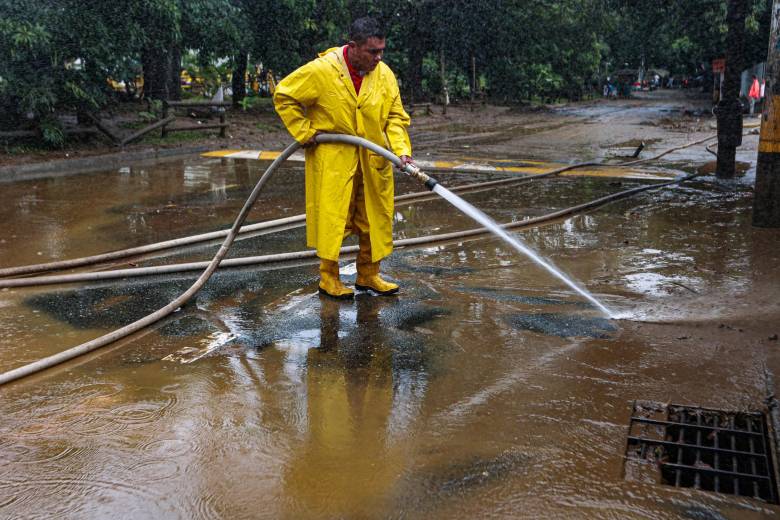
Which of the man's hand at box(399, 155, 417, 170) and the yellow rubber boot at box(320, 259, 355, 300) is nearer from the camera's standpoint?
the man's hand at box(399, 155, 417, 170)

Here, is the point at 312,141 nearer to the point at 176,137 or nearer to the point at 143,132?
the point at 143,132

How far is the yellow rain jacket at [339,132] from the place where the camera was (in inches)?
198

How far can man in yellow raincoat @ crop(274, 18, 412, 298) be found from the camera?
5.00 m

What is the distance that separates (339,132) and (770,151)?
440cm

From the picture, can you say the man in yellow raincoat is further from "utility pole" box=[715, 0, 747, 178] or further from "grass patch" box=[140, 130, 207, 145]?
"grass patch" box=[140, 130, 207, 145]

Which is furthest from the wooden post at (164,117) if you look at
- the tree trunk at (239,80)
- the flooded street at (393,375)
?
the flooded street at (393,375)

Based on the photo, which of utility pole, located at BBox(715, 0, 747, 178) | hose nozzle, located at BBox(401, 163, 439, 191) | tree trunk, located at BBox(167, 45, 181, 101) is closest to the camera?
hose nozzle, located at BBox(401, 163, 439, 191)

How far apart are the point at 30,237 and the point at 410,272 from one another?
394 centimetres

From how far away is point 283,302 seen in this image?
5355 mm

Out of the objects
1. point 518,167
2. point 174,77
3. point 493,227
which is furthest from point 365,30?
point 174,77

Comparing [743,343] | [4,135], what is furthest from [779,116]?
[4,135]

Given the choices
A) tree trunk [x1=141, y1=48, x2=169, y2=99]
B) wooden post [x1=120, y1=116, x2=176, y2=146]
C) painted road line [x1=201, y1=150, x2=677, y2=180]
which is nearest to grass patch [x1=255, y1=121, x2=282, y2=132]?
tree trunk [x1=141, y1=48, x2=169, y2=99]

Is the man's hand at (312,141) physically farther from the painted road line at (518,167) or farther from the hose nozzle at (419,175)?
the painted road line at (518,167)

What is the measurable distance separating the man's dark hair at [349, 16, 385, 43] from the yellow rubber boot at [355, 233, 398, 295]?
1370mm
